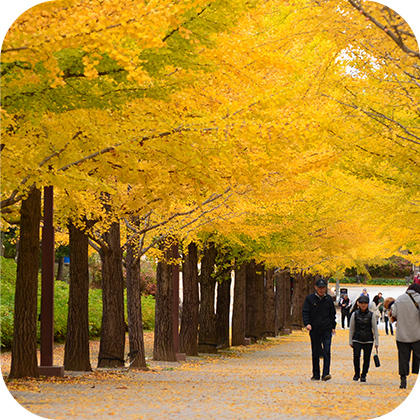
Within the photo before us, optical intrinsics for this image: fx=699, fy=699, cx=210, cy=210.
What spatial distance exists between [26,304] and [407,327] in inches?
242

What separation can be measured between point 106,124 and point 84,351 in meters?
6.87

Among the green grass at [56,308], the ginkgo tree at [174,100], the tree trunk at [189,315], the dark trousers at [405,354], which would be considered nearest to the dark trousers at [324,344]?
the dark trousers at [405,354]

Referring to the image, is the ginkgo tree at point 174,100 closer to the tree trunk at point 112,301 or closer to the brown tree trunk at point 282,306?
the tree trunk at point 112,301

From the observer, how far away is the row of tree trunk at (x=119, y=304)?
1163cm

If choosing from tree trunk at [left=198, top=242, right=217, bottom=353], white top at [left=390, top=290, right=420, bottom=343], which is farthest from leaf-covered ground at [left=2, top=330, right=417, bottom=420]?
tree trunk at [left=198, top=242, right=217, bottom=353]

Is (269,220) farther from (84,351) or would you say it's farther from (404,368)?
(404,368)

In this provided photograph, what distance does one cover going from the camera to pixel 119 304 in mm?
15727

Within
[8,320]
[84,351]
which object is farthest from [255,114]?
[8,320]

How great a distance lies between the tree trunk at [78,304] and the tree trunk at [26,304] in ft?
8.35

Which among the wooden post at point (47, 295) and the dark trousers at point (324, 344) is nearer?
the dark trousers at point (324, 344)

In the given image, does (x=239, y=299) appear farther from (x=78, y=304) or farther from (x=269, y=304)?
(x=78, y=304)

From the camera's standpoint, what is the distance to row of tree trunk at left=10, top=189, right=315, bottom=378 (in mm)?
11633

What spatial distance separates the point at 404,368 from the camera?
35.0 feet

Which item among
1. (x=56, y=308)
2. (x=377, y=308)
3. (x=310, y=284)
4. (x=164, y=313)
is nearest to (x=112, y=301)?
(x=164, y=313)
